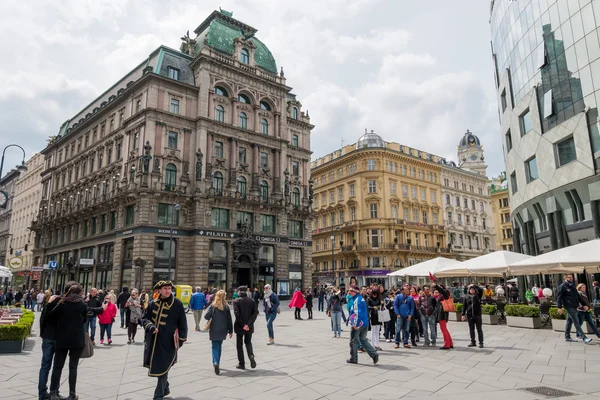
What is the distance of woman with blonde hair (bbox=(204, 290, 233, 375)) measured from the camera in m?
9.23

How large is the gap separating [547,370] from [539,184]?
23893 mm

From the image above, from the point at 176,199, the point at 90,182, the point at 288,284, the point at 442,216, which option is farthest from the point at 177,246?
the point at 442,216

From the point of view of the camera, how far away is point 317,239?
69.6 metres

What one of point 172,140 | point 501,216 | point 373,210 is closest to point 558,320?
point 172,140

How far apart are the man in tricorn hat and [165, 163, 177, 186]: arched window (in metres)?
35.3

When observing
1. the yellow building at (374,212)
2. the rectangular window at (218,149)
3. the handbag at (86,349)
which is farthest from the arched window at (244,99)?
the handbag at (86,349)

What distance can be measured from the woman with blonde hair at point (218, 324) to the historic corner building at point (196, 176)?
2741 cm

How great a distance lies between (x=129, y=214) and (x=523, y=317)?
114ft

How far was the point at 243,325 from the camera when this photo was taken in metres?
9.76

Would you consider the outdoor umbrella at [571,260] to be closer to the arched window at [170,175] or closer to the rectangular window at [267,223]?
the rectangular window at [267,223]

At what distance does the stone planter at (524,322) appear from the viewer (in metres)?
17.1

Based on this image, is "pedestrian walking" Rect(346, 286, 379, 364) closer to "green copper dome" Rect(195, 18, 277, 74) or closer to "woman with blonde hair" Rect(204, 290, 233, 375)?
"woman with blonde hair" Rect(204, 290, 233, 375)

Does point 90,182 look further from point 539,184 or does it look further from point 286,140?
point 539,184

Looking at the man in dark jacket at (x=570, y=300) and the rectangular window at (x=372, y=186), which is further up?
the rectangular window at (x=372, y=186)
